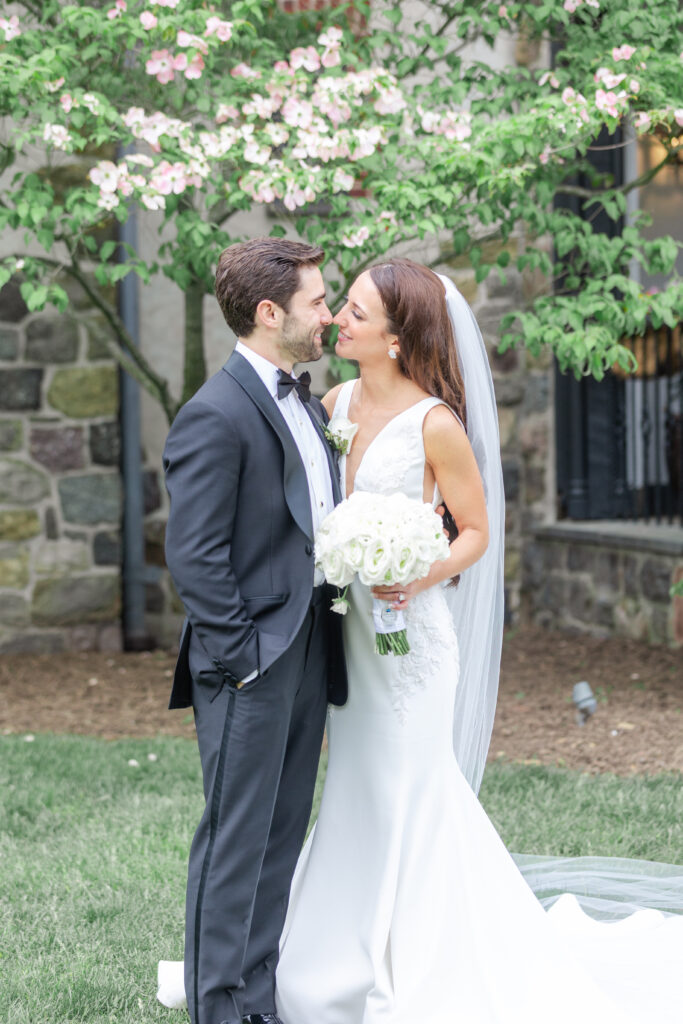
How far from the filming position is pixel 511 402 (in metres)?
7.94

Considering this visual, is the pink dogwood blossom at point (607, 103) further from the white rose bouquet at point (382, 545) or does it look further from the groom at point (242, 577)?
the white rose bouquet at point (382, 545)

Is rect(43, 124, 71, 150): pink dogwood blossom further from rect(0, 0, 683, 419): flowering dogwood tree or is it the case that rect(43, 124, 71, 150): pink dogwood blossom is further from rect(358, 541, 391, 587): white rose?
rect(358, 541, 391, 587): white rose

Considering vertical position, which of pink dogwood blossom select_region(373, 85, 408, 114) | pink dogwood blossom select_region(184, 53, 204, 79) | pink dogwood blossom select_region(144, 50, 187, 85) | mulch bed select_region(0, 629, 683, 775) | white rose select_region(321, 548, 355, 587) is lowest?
mulch bed select_region(0, 629, 683, 775)

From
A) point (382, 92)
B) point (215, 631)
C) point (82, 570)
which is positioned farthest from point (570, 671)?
point (215, 631)

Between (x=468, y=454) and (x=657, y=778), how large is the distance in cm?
236

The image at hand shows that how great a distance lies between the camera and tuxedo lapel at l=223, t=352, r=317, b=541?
269 cm

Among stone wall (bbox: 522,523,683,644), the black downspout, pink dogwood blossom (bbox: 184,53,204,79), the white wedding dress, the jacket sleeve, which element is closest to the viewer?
the jacket sleeve

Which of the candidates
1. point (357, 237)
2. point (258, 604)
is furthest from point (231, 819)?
point (357, 237)

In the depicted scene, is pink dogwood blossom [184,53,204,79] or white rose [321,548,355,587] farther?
pink dogwood blossom [184,53,204,79]

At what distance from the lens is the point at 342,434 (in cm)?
307

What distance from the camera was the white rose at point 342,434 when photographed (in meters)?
3.05

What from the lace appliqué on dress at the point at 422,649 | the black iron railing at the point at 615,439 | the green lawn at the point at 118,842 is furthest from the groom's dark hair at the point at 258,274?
the black iron railing at the point at 615,439

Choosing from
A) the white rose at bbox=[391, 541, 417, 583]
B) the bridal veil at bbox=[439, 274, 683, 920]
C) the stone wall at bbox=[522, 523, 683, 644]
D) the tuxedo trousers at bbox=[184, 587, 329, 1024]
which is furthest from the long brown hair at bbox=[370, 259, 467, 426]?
the stone wall at bbox=[522, 523, 683, 644]

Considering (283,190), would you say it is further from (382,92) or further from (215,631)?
(215,631)
